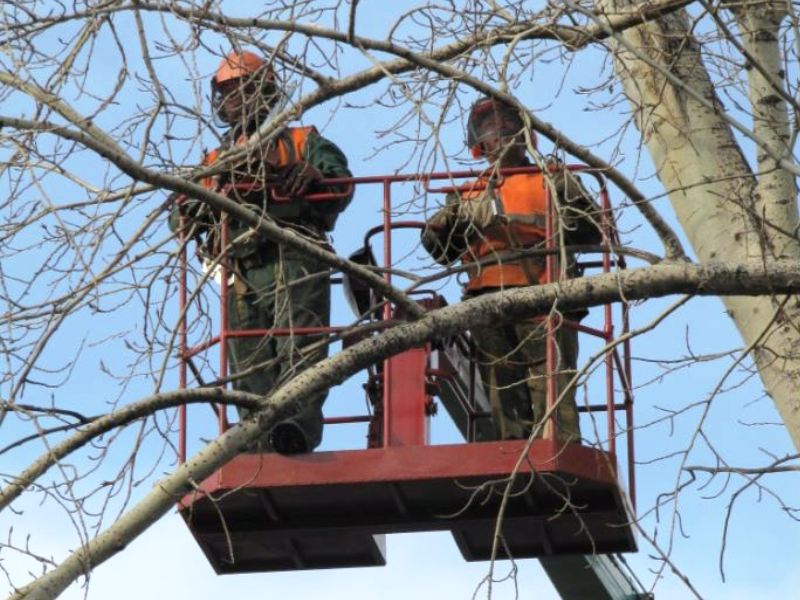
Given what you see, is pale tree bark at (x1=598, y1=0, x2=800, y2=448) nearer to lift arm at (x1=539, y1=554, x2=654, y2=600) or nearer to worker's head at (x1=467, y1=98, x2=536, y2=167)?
worker's head at (x1=467, y1=98, x2=536, y2=167)

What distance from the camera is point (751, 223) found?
32.0 ft

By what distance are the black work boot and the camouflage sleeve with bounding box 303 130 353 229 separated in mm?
1121

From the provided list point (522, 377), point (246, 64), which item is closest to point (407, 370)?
point (522, 377)

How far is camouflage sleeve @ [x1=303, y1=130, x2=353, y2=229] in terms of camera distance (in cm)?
1225

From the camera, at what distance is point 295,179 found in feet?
39.5

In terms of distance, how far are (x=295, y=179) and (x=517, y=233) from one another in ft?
3.79

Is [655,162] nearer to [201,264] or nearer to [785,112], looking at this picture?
[785,112]

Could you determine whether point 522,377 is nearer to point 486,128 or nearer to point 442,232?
point 442,232

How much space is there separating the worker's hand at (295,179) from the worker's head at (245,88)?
0.34 m

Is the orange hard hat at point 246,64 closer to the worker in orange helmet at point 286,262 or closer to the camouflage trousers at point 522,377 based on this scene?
the worker in orange helmet at point 286,262

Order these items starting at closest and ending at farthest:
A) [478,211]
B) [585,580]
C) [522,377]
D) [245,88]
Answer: [245,88] → [478,211] → [522,377] → [585,580]

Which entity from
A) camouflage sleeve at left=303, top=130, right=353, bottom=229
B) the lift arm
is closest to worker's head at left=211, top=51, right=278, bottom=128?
camouflage sleeve at left=303, top=130, right=353, bottom=229

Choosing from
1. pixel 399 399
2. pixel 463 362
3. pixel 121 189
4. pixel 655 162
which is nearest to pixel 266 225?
pixel 121 189

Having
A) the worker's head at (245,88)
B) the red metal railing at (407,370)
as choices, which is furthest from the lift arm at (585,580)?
the worker's head at (245,88)
